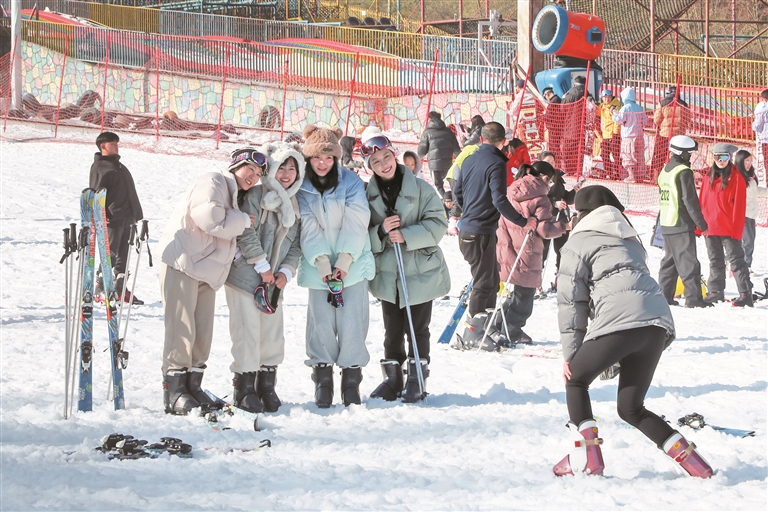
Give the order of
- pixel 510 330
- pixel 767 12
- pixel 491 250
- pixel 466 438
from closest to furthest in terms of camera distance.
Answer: pixel 466 438 < pixel 491 250 < pixel 510 330 < pixel 767 12

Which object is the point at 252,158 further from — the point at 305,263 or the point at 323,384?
the point at 323,384

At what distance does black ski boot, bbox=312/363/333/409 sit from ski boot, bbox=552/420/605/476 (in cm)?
177

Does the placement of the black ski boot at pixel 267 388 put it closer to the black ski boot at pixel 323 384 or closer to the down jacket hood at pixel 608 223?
the black ski boot at pixel 323 384

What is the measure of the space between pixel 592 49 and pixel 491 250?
44.3 feet

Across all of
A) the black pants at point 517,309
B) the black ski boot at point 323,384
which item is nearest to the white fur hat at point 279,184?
the black ski boot at point 323,384

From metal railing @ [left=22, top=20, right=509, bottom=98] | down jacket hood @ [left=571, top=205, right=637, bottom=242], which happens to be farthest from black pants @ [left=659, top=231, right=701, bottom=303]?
metal railing @ [left=22, top=20, right=509, bottom=98]

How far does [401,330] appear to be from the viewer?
6.21 m

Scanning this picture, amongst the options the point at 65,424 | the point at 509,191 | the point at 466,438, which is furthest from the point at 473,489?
the point at 509,191

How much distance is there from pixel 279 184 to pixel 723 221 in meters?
6.14

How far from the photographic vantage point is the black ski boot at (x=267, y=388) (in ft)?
19.0

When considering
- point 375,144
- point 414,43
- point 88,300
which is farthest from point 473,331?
point 414,43

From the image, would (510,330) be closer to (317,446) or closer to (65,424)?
(317,446)

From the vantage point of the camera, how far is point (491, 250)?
764 centimetres

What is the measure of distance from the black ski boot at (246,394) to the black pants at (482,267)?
2.45 metres
